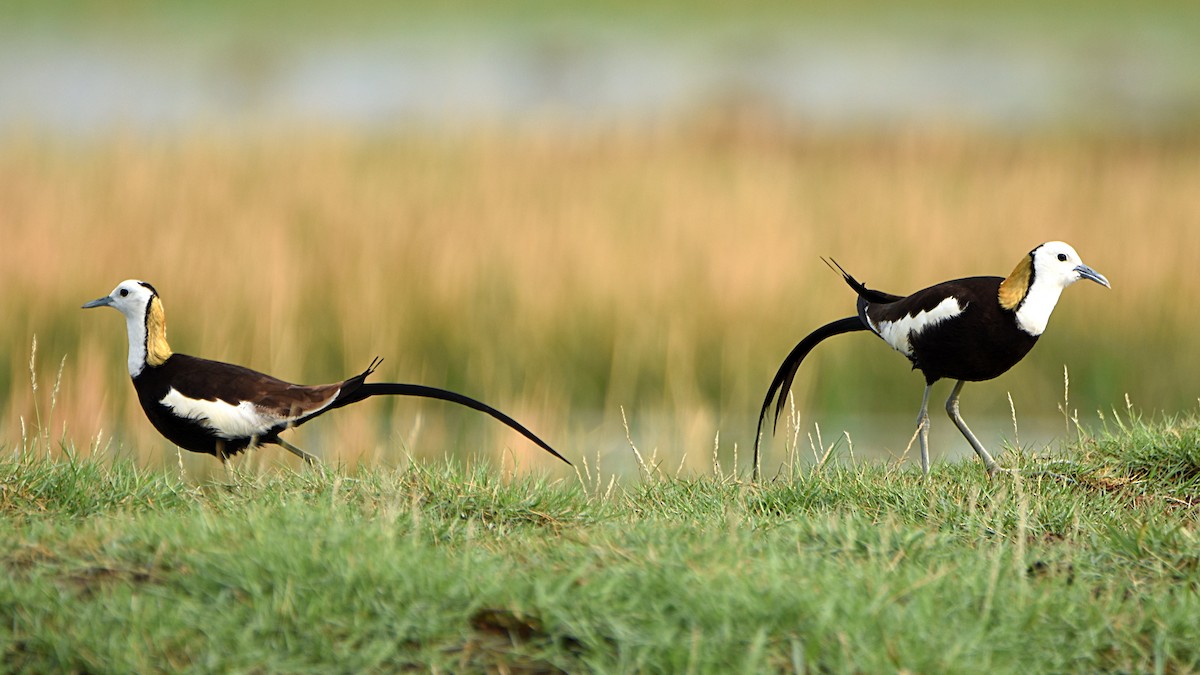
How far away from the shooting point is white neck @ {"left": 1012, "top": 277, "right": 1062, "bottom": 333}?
4.97 meters

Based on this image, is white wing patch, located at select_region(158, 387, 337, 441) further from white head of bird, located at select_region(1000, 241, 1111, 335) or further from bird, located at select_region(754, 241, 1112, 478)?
white head of bird, located at select_region(1000, 241, 1111, 335)

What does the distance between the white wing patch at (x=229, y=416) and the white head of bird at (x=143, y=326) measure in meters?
0.28

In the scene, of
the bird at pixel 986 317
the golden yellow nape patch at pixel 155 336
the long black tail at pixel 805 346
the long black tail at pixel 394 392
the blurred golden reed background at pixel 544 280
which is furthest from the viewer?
the blurred golden reed background at pixel 544 280

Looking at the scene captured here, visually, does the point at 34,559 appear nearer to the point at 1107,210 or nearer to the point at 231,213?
the point at 231,213

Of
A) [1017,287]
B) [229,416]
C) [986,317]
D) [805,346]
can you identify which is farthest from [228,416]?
[1017,287]

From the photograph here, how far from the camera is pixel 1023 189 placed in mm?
11680

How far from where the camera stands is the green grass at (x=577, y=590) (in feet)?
10.7

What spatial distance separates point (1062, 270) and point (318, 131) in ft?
28.9

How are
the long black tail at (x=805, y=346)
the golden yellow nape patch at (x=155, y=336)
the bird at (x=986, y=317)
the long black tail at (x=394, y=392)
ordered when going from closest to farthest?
the long black tail at (x=394, y=392)
the bird at (x=986, y=317)
the golden yellow nape patch at (x=155, y=336)
the long black tail at (x=805, y=346)

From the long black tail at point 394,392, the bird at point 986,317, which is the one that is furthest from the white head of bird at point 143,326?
the bird at point 986,317

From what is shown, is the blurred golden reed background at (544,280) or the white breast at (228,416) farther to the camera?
the blurred golden reed background at (544,280)

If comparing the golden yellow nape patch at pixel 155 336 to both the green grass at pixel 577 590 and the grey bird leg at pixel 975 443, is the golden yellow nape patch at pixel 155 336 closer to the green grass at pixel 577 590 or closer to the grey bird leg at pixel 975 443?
the green grass at pixel 577 590

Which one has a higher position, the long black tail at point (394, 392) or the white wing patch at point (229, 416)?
the long black tail at point (394, 392)

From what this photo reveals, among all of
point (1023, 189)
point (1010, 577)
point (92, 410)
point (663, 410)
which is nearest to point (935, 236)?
point (1023, 189)
